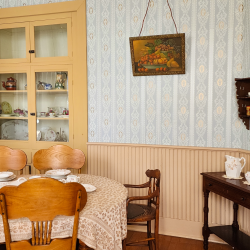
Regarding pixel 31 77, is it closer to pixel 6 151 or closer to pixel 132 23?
pixel 6 151

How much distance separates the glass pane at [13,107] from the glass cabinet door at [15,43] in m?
0.23

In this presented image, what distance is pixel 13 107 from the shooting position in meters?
3.67

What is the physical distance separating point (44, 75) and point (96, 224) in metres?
2.39

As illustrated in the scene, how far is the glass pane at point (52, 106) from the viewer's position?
3436mm

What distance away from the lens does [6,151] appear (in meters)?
2.79

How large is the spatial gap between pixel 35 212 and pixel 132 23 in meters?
2.42

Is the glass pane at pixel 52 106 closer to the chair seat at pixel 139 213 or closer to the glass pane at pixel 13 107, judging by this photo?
the glass pane at pixel 13 107

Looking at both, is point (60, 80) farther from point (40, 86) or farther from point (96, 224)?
point (96, 224)

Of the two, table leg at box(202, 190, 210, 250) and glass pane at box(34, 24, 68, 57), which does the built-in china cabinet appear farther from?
table leg at box(202, 190, 210, 250)

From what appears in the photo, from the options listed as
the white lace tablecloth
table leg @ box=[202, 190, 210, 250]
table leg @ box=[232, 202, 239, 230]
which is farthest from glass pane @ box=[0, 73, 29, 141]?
table leg @ box=[232, 202, 239, 230]

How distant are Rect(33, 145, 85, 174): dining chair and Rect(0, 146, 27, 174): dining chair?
6.6 inches

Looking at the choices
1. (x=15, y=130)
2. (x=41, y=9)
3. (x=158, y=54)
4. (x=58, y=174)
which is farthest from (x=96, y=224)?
(x=41, y=9)

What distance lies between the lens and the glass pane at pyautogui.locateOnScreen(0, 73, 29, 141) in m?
3.59

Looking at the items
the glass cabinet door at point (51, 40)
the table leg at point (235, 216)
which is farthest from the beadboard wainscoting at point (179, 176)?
the glass cabinet door at point (51, 40)
